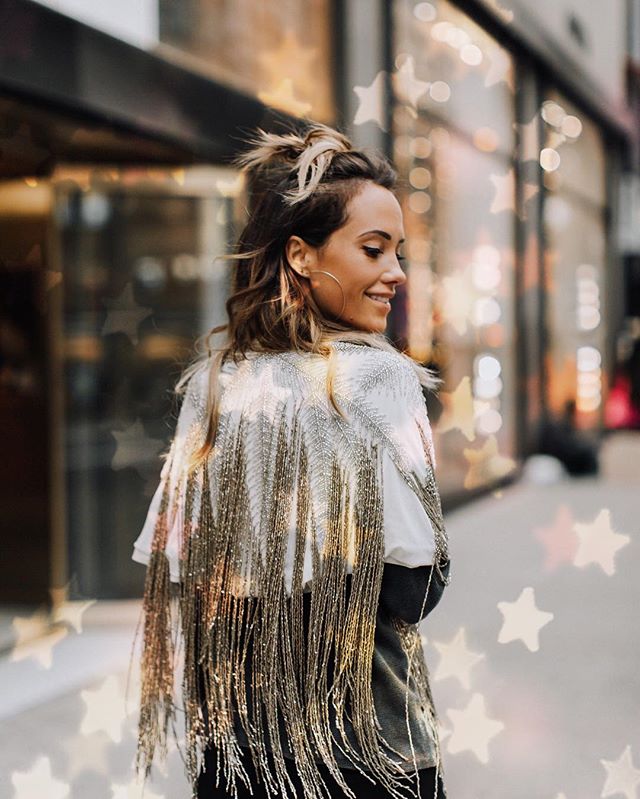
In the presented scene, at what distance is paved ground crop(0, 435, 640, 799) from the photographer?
9.13 ft

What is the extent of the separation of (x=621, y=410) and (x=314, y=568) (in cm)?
1003

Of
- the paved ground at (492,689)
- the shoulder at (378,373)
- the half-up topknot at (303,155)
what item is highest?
the half-up topknot at (303,155)

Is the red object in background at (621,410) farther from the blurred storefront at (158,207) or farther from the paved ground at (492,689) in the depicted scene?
the paved ground at (492,689)

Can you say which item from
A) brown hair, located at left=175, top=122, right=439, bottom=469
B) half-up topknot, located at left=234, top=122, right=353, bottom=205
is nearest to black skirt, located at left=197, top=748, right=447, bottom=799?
brown hair, located at left=175, top=122, right=439, bottom=469

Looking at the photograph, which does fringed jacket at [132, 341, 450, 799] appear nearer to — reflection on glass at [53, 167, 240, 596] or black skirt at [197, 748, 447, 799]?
black skirt at [197, 748, 447, 799]

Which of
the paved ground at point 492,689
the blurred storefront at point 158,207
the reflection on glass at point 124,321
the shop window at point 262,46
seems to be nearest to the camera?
the paved ground at point 492,689

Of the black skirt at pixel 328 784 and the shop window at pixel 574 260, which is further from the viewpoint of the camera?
the shop window at pixel 574 260

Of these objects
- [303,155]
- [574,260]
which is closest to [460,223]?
[574,260]

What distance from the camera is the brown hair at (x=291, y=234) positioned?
1.21 m

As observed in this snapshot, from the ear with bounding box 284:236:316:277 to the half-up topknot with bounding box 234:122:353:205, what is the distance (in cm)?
5

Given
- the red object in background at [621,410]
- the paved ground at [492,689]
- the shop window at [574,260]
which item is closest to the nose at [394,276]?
the paved ground at [492,689]

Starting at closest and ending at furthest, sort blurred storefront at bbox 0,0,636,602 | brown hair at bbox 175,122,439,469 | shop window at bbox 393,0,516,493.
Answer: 1. brown hair at bbox 175,122,439,469
2. blurred storefront at bbox 0,0,636,602
3. shop window at bbox 393,0,516,493

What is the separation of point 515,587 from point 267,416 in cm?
395

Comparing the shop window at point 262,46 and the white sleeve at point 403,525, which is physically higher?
the shop window at point 262,46
